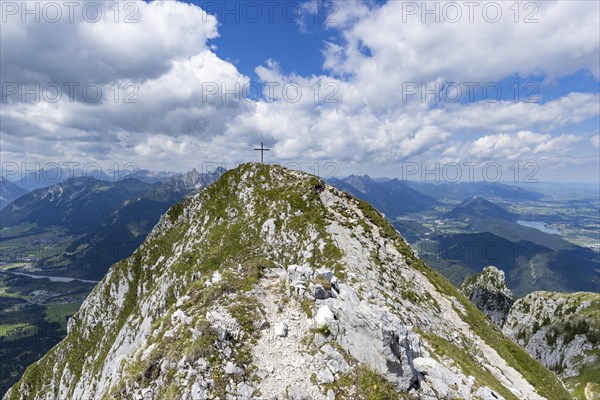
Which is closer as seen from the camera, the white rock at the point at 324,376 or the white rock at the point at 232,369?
the white rock at the point at 232,369

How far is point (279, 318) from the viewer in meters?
22.4

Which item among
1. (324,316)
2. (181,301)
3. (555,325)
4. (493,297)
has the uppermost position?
(324,316)

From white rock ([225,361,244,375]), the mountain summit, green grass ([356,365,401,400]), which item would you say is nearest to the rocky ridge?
the mountain summit

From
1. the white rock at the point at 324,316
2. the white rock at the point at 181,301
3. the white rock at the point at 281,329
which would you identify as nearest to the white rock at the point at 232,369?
the white rock at the point at 281,329

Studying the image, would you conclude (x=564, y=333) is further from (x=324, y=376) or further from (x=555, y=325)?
(x=324, y=376)

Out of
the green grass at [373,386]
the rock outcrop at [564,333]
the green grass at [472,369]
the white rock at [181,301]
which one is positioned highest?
the white rock at [181,301]

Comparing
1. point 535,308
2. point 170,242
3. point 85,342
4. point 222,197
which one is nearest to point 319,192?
point 222,197

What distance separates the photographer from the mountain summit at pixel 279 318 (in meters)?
18.6

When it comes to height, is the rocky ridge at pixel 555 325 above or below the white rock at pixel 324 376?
below

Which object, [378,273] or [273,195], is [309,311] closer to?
[378,273]

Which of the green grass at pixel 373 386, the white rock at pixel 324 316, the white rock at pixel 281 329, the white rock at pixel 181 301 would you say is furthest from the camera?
the white rock at pixel 181 301

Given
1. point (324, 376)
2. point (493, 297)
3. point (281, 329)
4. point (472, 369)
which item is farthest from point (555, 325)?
point (281, 329)

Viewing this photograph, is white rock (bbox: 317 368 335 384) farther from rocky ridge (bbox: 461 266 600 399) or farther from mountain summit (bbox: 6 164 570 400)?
rocky ridge (bbox: 461 266 600 399)

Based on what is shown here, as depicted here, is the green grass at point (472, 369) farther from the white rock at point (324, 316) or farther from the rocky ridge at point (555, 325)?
the rocky ridge at point (555, 325)
